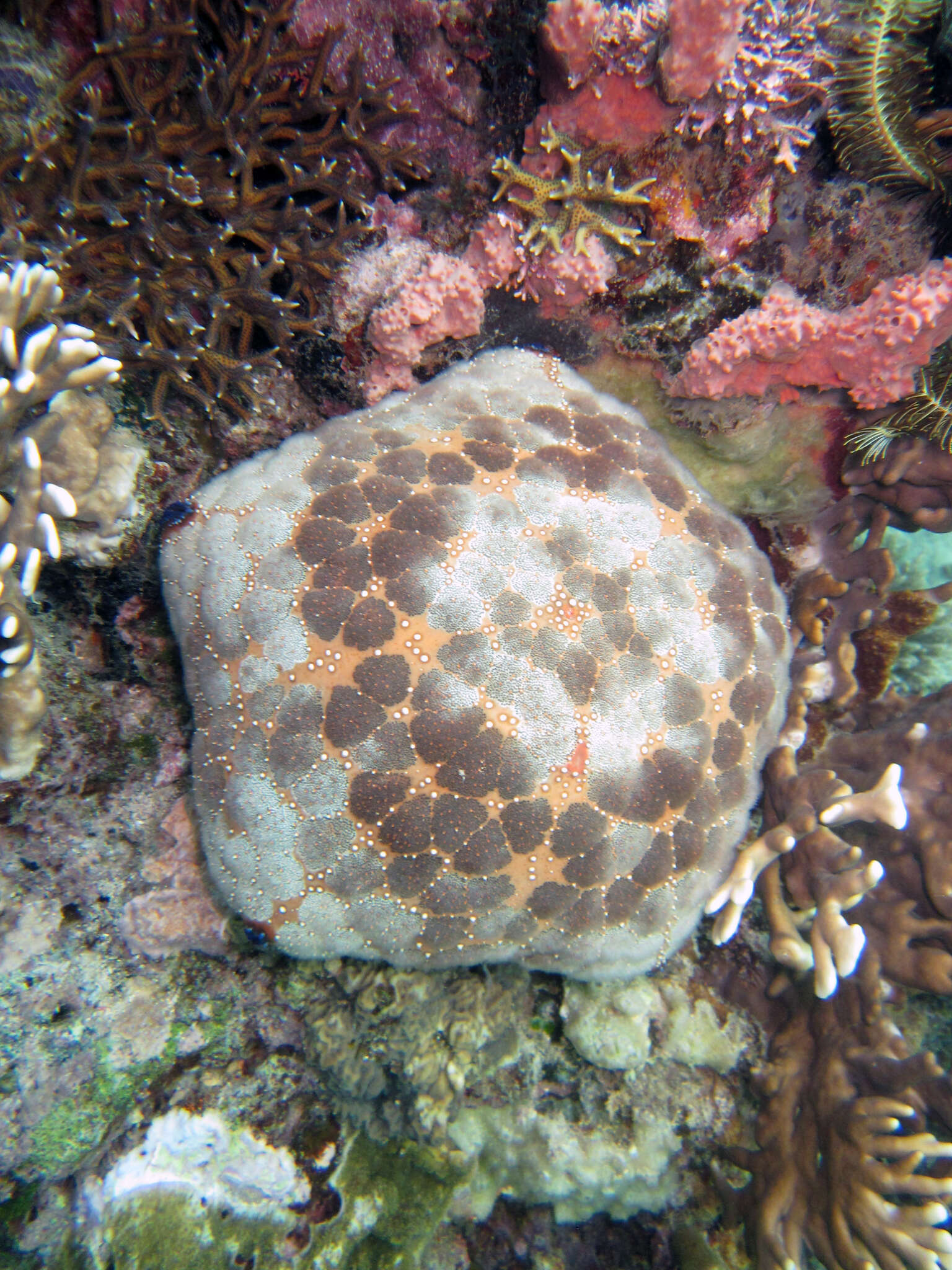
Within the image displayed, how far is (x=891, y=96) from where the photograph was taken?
9.89ft

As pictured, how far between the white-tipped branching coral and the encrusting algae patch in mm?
697

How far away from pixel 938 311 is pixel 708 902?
Answer: 353 cm

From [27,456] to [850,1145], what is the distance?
5.79 m

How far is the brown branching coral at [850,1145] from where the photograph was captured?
3.38 m

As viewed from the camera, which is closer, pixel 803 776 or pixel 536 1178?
pixel 803 776

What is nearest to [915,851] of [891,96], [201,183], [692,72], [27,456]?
[891,96]

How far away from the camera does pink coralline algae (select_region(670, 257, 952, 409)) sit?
10.2 ft

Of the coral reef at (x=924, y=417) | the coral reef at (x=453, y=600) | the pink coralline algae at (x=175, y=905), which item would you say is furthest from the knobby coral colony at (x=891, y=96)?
the pink coralline algae at (x=175, y=905)

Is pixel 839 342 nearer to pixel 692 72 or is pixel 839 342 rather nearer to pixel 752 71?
pixel 752 71

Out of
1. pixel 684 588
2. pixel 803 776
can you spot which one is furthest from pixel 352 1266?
pixel 684 588

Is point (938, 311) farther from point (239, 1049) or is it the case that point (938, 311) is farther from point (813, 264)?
point (239, 1049)

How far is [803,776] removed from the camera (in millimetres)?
3867

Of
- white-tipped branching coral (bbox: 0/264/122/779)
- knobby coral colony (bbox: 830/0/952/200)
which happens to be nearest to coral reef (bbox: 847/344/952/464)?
knobby coral colony (bbox: 830/0/952/200)

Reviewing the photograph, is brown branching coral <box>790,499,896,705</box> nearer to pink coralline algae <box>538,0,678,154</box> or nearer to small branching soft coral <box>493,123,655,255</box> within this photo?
small branching soft coral <box>493,123,655,255</box>
